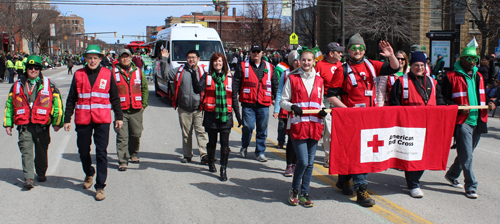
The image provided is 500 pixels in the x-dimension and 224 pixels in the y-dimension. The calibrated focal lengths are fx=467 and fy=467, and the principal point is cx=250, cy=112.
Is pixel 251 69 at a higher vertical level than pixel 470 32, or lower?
lower

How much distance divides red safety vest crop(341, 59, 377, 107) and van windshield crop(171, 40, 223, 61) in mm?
10664

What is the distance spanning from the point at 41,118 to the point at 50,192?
987 millimetres

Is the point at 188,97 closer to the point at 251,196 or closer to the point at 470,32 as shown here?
the point at 251,196

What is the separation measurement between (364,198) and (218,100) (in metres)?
2.48

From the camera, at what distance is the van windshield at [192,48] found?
52.3 ft

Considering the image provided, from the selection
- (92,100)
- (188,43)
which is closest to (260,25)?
(188,43)

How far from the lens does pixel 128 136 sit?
7508 millimetres

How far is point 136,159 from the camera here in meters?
7.74

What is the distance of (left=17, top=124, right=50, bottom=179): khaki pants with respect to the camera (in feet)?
20.3

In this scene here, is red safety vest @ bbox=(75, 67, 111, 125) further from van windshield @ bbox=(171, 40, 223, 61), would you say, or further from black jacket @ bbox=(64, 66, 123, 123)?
van windshield @ bbox=(171, 40, 223, 61)

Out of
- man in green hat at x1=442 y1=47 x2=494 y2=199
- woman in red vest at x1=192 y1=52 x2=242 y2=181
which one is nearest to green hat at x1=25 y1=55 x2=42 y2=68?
woman in red vest at x1=192 y1=52 x2=242 y2=181

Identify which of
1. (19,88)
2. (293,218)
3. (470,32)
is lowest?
(293,218)

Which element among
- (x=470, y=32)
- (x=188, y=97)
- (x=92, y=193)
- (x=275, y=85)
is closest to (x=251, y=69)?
(x=275, y=85)

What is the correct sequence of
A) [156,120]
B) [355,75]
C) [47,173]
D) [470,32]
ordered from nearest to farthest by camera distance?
1. [355,75]
2. [47,173]
3. [156,120]
4. [470,32]
